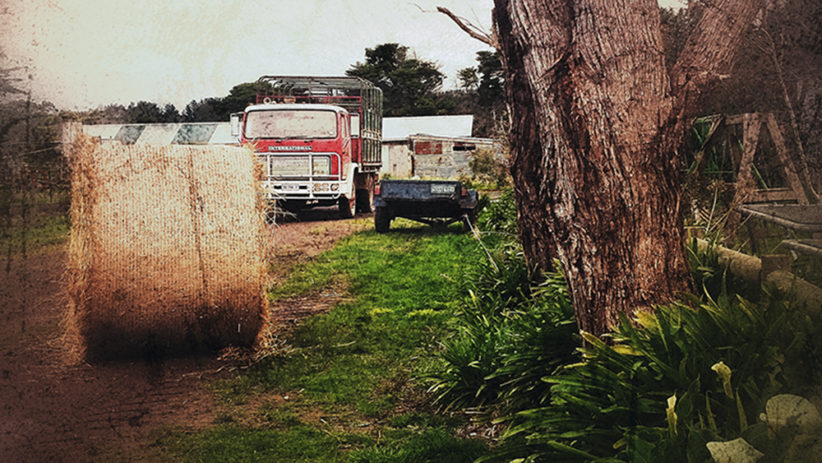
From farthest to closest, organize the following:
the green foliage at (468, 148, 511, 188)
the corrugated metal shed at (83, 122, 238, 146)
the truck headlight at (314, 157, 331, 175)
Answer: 1. the green foliage at (468, 148, 511, 188)
2. the truck headlight at (314, 157, 331, 175)
3. the corrugated metal shed at (83, 122, 238, 146)

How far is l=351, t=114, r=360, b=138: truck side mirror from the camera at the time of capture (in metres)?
16.3

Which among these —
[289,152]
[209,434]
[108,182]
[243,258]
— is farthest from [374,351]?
[289,152]

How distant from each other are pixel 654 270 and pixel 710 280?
0.91 metres

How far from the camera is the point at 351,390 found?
15.0 ft

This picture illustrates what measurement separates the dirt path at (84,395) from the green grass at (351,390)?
7.4 inches

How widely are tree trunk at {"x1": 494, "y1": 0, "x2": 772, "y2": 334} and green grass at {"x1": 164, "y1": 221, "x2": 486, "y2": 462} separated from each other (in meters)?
1.11

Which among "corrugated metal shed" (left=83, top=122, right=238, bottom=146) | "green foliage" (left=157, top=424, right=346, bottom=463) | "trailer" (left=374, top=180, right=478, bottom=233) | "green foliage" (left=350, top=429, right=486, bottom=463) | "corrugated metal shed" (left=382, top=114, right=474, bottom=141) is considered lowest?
"green foliage" (left=157, top=424, right=346, bottom=463)

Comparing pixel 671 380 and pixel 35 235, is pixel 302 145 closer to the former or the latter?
pixel 35 235

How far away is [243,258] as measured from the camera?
5.07m

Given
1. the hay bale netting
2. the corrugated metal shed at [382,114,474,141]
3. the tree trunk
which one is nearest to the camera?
the tree trunk

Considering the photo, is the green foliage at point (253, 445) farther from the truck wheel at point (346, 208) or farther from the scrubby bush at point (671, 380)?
the truck wheel at point (346, 208)

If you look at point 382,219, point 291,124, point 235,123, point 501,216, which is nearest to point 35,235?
point 235,123

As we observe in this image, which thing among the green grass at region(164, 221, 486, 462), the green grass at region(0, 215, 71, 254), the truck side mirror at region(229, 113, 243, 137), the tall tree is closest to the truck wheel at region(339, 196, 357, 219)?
the truck side mirror at region(229, 113, 243, 137)

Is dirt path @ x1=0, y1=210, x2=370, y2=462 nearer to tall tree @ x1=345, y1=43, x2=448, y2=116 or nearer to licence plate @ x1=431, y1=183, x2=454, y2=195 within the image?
licence plate @ x1=431, y1=183, x2=454, y2=195
